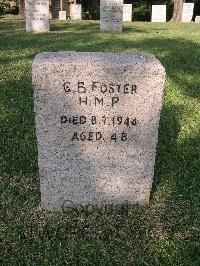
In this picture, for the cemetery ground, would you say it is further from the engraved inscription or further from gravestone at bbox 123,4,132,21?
gravestone at bbox 123,4,132,21

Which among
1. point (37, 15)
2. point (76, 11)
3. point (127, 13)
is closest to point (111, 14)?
point (37, 15)

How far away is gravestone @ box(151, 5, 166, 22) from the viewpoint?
24.9 m

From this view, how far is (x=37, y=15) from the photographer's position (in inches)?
564

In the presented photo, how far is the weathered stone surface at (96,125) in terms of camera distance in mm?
2928

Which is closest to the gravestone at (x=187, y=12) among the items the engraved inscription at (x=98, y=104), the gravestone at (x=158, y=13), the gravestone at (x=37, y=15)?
the gravestone at (x=158, y=13)

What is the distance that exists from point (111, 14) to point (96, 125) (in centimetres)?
1263

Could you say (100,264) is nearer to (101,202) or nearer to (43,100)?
(101,202)

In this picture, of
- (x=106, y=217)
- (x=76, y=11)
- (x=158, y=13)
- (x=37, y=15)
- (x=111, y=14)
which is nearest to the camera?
(x=106, y=217)

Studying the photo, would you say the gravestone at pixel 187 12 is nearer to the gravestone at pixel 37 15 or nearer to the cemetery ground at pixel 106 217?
the gravestone at pixel 37 15

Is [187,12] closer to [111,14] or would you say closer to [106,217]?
[111,14]

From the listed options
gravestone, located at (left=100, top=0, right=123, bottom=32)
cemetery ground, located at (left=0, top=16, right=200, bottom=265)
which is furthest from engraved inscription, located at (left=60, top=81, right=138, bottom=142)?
gravestone, located at (left=100, top=0, right=123, bottom=32)

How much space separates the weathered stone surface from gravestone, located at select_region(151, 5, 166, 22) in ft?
76.0

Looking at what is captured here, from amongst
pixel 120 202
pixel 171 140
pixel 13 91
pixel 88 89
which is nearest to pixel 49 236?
pixel 120 202

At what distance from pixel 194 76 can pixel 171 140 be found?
3.47 metres
